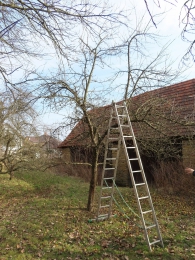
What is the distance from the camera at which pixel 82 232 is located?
5395mm

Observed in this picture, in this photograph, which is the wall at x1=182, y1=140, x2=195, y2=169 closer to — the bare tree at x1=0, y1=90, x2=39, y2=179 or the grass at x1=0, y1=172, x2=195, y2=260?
the grass at x1=0, y1=172, x2=195, y2=260

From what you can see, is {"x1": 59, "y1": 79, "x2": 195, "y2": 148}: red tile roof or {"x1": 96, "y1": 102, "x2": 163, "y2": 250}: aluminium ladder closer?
{"x1": 96, "y1": 102, "x2": 163, "y2": 250}: aluminium ladder

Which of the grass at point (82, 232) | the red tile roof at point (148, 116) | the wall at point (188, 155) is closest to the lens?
the grass at point (82, 232)

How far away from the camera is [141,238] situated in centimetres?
510

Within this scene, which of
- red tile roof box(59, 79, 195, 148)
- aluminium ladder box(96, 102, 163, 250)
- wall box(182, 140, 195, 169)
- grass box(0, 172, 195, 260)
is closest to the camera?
grass box(0, 172, 195, 260)

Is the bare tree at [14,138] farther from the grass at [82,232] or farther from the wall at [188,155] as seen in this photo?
the wall at [188,155]

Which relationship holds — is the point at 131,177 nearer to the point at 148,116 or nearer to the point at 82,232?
the point at 82,232

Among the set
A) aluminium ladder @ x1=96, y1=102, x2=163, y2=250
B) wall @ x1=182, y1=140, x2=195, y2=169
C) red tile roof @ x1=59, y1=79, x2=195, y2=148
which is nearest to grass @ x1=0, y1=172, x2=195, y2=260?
aluminium ladder @ x1=96, y1=102, x2=163, y2=250

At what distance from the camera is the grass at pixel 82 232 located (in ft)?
14.7

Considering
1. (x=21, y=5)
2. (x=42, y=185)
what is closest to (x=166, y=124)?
(x=21, y=5)

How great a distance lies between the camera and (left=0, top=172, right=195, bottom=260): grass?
14.7 feet

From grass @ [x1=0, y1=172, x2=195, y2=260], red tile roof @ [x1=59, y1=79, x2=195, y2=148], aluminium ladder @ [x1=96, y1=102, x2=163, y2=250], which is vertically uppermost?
red tile roof @ [x1=59, y1=79, x2=195, y2=148]

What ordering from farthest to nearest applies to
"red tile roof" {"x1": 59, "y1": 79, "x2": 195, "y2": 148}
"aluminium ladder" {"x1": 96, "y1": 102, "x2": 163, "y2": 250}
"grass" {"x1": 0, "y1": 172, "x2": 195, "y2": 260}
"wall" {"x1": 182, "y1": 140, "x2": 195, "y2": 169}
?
"wall" {"x1": 182, "y1": 140, "x2": 195, "y2": 169}, "red tile roof" {"x1": 59, "y1": 79, "x2": 195, "y2": 148}, "aluminium ladder" {"x1": 96, "y1": 102, "x2": 163, "y2": 250}, "grass" {"x1": 0, "y1": 172, "x2": 195, "y2": 260}

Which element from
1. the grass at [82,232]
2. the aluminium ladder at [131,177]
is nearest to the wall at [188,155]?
the grass at [82,232]
